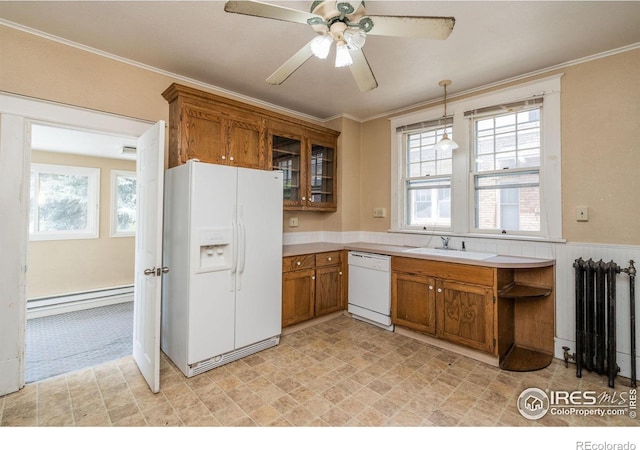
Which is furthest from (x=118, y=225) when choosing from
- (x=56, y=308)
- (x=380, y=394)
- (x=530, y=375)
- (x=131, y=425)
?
(x=530, y=375)

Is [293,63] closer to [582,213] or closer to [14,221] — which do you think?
[14,221]

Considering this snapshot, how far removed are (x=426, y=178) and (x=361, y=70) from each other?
2.07 metres

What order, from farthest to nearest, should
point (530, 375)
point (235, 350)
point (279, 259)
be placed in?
point (279, 259) < point (235, 350) < point (530, 375)

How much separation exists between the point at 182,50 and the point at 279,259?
2.01 metres

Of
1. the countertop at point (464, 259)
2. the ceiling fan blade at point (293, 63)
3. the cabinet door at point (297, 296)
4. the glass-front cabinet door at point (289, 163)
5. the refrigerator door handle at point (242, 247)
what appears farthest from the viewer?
the glass-front cabinet door at point (289, 163)

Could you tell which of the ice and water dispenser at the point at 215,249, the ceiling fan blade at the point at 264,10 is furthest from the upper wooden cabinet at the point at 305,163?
the ceiling fan blade at the point at 264,10

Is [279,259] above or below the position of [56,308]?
above

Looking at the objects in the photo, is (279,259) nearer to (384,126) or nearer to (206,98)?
(206,98)

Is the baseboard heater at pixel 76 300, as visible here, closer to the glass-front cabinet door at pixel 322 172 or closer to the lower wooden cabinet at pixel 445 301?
the glass-front cabinet door at pixel 322 172

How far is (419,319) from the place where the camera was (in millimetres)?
3008

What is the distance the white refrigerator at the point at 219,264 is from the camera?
2354 mm

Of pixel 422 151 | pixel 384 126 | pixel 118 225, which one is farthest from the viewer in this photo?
pixel 118 225

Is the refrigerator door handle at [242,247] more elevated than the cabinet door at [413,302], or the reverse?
the refrigerator door handle at [242,247]

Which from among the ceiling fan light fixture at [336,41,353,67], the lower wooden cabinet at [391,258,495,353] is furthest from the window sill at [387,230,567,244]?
the ceiling fan light fixture at [336,41,353,67]
